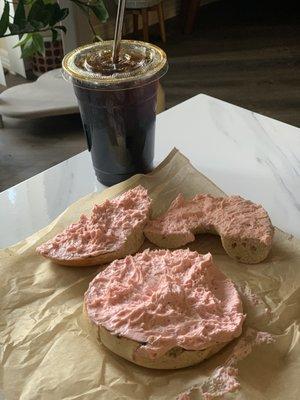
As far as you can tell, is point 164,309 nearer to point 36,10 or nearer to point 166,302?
point 166,302

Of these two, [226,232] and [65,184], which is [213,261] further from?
[65,184]

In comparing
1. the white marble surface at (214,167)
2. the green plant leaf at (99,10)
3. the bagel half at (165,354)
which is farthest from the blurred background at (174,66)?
the bagel half at (165,354)

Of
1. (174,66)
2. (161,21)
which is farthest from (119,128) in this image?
(161,21)

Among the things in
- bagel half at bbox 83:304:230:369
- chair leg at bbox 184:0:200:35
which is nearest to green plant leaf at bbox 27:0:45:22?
bagel half at bbox 83:304:230:369

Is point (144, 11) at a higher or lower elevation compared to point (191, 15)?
higher

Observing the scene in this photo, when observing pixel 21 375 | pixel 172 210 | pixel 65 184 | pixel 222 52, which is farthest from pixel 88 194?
pixel 222 52

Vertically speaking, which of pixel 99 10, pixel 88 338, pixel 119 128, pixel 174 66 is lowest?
pixel 174 66
